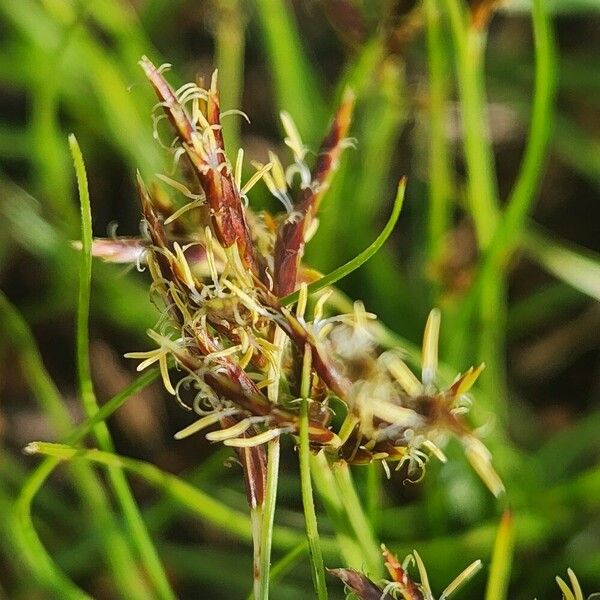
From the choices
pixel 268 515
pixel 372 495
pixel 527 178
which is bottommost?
pixel 372 495

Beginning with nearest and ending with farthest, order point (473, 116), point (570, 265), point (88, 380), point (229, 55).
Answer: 1. point (88, 380)
2. point (473, 116)
3. point (570, 265)
4. point (229, 55)

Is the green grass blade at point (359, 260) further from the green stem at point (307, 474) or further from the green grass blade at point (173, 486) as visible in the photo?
the green grass blade at point (173, 486)

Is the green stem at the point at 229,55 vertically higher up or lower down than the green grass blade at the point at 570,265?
higher up

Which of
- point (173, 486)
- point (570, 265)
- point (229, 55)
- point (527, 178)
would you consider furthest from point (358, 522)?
point (229, 55)

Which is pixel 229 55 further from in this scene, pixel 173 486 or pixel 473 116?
pixel 173 486

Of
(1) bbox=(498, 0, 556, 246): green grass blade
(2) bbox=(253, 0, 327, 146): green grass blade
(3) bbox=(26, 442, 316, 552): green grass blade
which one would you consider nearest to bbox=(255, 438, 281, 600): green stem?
(3) bbox=(26, 442, 316, 552): green grass blade

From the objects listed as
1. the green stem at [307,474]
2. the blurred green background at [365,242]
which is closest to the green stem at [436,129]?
the blurred green background at [365,242]

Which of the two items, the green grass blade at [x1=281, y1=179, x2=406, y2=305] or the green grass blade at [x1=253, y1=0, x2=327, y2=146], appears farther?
the green grass blade at [x1=253, y1=0, x2=327, y2=146]

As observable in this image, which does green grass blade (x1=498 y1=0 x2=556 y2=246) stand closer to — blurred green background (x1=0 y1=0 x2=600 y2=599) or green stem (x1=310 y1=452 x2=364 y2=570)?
blurred green background (x1=0 y1=0 x2=600 y2=599)
